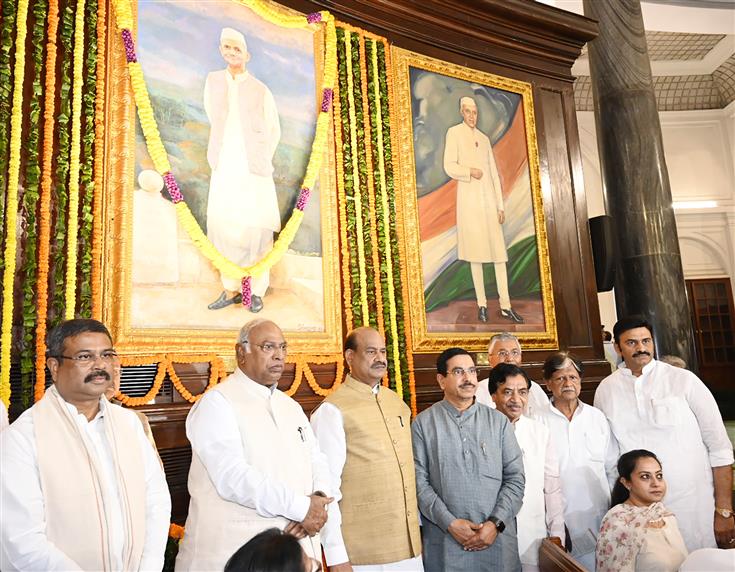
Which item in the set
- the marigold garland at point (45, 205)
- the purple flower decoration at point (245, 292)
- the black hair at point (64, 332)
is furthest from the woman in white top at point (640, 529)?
the marigold garland at point (45, 205)

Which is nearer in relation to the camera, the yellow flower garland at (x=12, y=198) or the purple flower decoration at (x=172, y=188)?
the yellow flower garland at (x=12, y=198)

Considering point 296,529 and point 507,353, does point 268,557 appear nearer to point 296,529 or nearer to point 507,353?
point 296,529

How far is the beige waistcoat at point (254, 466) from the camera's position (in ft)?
8.47

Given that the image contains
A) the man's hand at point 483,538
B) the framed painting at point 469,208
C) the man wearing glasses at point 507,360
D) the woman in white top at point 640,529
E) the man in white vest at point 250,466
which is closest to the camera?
the man in white vest at point 250,466

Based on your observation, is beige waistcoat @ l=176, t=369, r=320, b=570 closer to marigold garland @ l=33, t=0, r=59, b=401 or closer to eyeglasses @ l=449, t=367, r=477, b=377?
eyeglasses @ l=449, t=367, r=477, b=377

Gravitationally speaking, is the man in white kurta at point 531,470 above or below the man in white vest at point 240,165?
below

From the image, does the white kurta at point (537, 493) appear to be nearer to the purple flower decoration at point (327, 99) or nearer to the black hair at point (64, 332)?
the black hair at point (64, 332)

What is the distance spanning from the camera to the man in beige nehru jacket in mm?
3010

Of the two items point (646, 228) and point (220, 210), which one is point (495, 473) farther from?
point (646, 228)

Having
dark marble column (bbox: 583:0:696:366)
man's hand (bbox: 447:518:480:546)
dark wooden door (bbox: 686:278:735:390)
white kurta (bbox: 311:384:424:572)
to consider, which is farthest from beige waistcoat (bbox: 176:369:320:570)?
dark wooden door (bbox: 686:278:735:390)

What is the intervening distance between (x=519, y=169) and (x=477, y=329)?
1.61 m

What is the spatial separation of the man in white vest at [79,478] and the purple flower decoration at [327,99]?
9.84ft

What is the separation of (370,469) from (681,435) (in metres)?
1.69

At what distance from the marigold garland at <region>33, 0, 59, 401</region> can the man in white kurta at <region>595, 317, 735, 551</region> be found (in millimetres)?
3036
